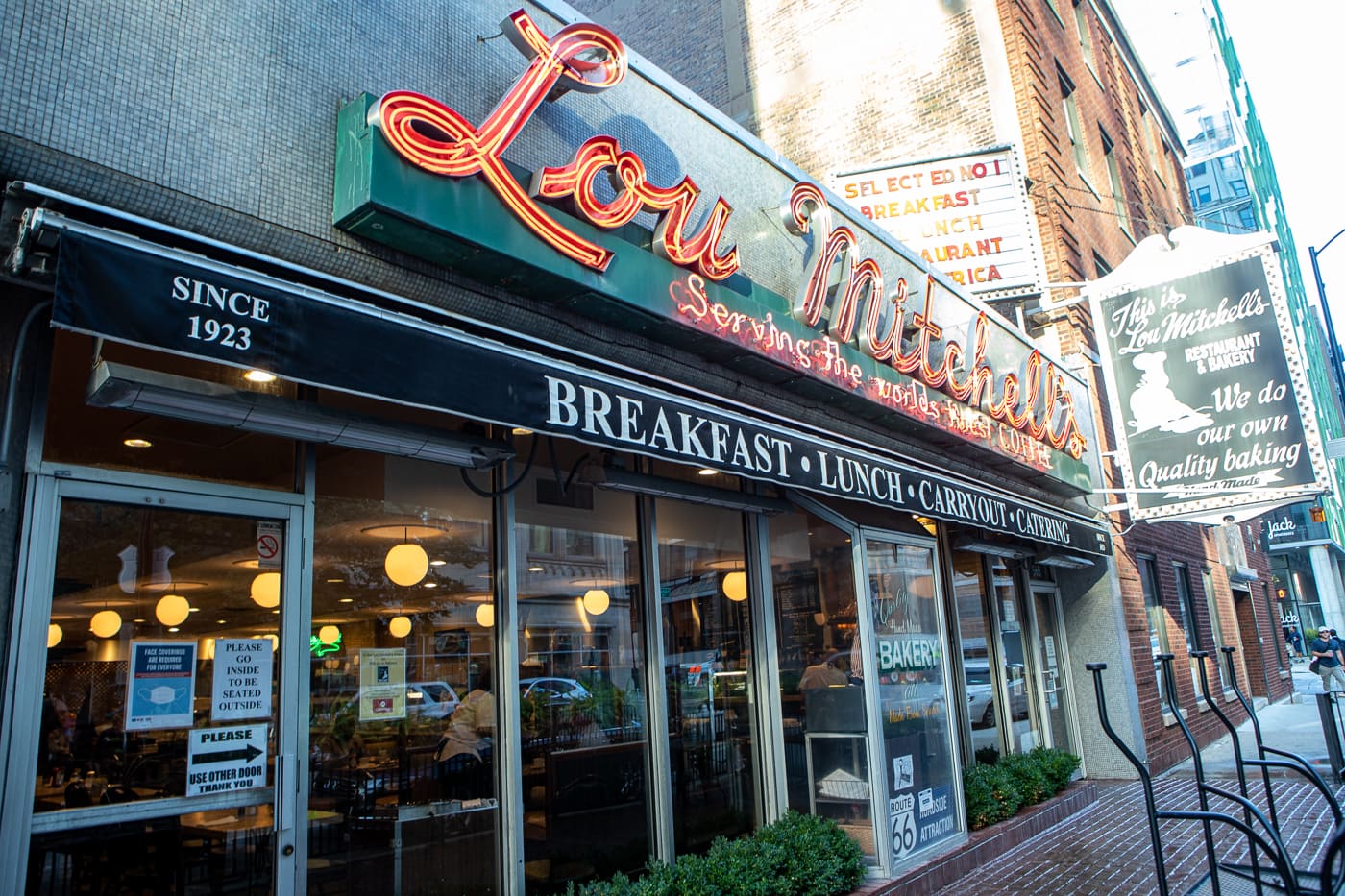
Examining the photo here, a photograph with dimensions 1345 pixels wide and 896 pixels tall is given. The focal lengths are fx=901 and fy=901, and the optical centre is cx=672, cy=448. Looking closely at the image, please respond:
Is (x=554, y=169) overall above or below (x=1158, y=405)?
below

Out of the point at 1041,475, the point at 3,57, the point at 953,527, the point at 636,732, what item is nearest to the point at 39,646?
the point at 3,57

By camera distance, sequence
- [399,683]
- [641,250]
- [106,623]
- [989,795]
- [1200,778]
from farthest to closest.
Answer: [989,795], [1200,778], [641,250], [399,683], [106,623]

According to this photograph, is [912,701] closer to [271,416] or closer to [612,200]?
[612,200]

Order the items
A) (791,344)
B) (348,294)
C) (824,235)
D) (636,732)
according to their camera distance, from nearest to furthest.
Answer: (348,294) → (636,732) → (791,344) → (824,235)

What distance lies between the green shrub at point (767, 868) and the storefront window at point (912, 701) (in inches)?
29.4

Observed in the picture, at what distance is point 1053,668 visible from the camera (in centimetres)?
1240

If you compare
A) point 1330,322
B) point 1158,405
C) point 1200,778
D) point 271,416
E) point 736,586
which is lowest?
point 1200,778

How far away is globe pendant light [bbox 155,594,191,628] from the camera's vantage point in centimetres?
401

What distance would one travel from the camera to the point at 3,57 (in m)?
3.44

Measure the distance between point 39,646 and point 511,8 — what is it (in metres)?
4.46

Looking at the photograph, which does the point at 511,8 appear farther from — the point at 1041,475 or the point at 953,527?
the point at 1041,475

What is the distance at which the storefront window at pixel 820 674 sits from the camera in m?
7.32

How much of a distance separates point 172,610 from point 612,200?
11.6 ft

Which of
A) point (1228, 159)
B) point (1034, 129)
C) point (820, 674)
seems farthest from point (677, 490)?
point (1228, 159)
